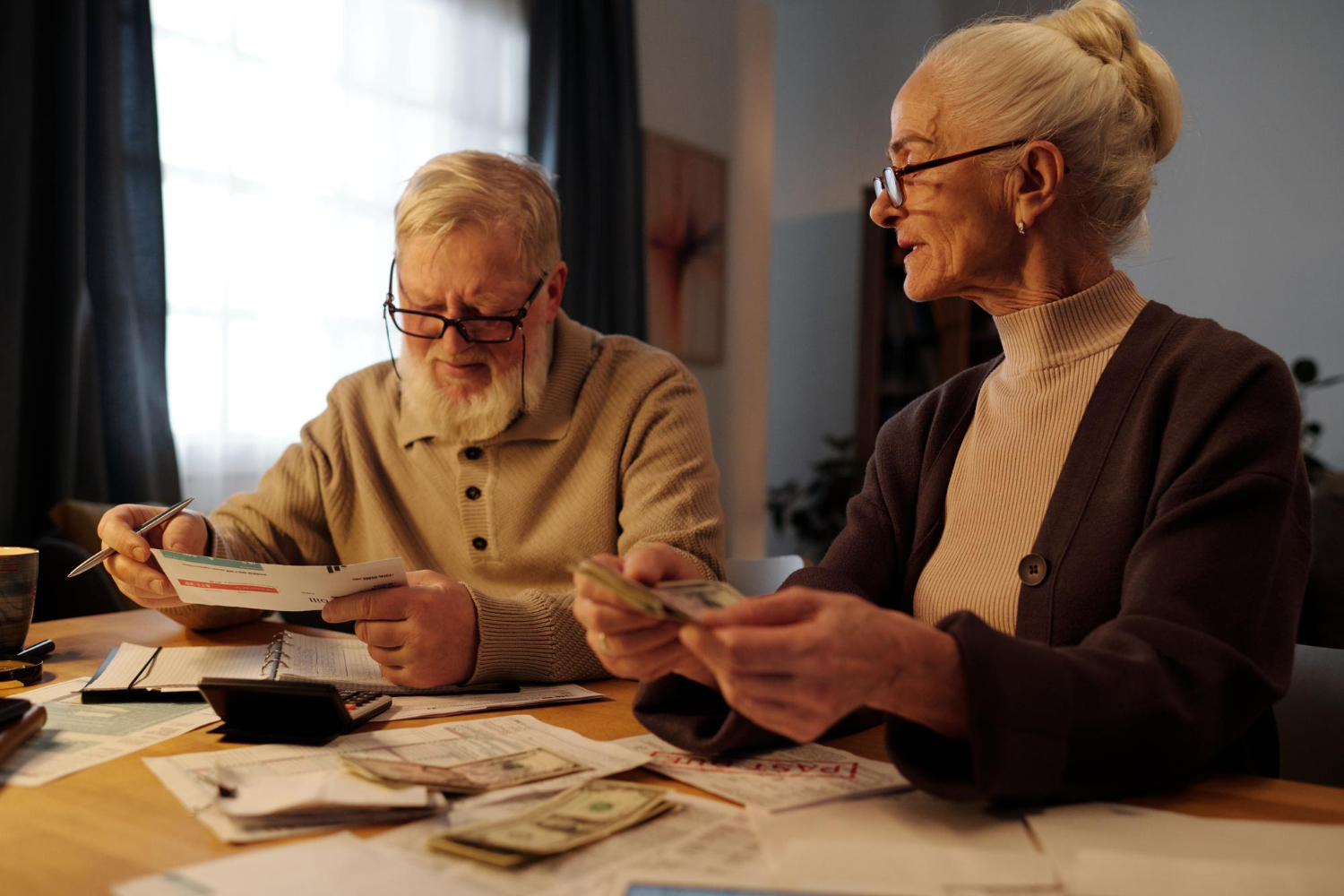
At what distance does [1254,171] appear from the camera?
500cm

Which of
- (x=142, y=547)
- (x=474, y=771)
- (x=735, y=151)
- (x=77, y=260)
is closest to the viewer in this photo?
(x=474, y=771)

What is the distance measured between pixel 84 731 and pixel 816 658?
83 cm

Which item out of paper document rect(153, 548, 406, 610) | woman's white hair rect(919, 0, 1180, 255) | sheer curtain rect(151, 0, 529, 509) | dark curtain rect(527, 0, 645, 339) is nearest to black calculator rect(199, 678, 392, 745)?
paper document rect(153, 548, 406, 610)

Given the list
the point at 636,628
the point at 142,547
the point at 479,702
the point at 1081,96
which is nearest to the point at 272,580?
the point at 479,702

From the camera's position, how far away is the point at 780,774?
1015mm

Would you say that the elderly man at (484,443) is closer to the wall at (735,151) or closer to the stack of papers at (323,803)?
the stack of papers at (323,803)

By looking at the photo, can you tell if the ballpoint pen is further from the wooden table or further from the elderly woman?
the elderly woman

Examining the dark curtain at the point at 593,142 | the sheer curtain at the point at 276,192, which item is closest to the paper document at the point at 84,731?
the sheer curtain at the point at 276,192

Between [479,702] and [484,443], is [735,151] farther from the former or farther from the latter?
[479,702]

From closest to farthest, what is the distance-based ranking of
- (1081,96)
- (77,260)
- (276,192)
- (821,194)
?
(1081,96) < (77,260) < (276,192) < (821,194)

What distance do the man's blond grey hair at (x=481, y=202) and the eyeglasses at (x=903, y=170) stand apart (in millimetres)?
606

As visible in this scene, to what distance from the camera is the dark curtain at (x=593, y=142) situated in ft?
14.6

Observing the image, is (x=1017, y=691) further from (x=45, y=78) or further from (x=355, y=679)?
(x=45, y=78)

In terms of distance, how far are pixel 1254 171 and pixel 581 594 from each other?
5.15m
